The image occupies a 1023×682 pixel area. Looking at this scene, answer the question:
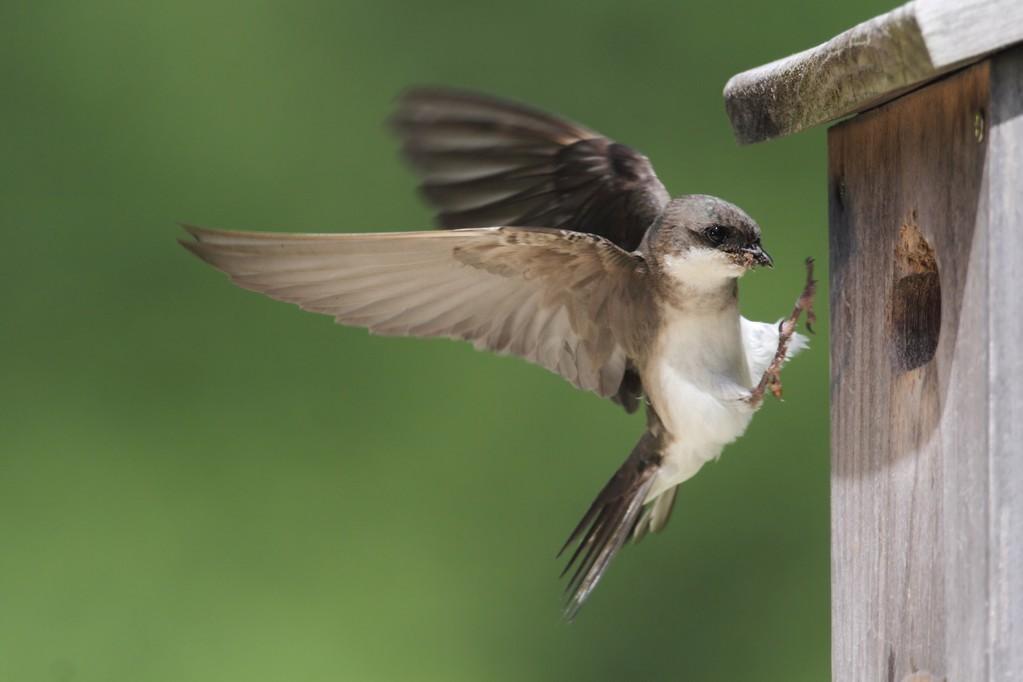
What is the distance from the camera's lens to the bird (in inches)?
54.4

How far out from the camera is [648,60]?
2627 mm

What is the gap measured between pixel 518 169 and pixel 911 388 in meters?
0.65

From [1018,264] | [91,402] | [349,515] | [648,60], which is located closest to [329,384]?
[349,515]

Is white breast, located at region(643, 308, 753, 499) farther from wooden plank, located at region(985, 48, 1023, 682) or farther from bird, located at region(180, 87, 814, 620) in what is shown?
wooden plank, located at region(985, 48, 1023, 682)

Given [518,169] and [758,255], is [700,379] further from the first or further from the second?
[518,169]

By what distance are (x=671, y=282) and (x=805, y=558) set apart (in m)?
1.07

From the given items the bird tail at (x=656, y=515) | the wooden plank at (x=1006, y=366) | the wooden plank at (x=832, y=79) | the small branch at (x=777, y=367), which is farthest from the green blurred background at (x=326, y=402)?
the wooden plank at (x=1006, y=366)

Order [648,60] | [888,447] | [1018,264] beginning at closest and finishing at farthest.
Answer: [1018,264] < [888,447] < [648,60]

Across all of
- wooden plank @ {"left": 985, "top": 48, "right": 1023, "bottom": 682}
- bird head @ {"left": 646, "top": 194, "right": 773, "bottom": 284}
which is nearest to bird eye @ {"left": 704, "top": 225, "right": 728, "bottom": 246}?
bird head @ {"left": 646, "top": 194, "right": 773, "bottom": 284}

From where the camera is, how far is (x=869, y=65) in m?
1.01

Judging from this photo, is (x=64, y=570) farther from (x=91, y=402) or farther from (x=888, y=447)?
(x=888, y=447)

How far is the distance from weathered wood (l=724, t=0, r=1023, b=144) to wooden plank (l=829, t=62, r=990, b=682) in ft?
0.13

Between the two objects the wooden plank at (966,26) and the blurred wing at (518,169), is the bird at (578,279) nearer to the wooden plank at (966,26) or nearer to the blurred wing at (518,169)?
the blurred wing at (518,169)

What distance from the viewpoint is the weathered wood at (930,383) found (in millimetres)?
943
